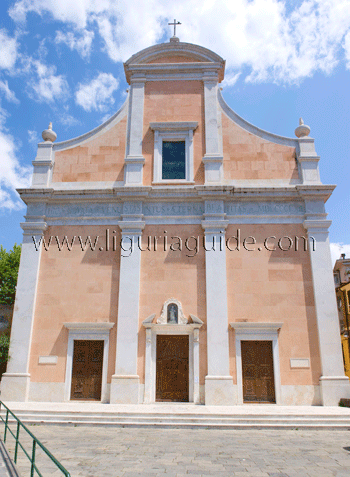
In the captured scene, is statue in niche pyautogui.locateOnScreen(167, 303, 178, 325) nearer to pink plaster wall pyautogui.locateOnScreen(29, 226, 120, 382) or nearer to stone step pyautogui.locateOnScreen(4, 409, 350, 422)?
pink plaster wall pyautogui.locateOnScreen(29, 226, 120, 382)

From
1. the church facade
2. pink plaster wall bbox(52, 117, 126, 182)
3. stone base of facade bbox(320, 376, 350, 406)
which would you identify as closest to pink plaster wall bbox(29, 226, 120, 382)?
the church facade

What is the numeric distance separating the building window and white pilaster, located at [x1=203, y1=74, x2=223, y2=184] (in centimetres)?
68

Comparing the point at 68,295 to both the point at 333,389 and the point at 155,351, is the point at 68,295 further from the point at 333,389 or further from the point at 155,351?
the point at 333,389

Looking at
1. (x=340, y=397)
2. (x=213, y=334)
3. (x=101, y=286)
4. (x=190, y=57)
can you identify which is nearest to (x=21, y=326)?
(x=101, y=286)

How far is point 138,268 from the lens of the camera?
1589cm

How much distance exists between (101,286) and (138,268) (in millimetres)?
1678

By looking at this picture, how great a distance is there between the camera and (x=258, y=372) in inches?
582

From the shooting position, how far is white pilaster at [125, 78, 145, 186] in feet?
56.3

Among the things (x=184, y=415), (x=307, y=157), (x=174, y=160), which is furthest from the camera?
(x=174, y=160)

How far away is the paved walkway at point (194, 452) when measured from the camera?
6.80m

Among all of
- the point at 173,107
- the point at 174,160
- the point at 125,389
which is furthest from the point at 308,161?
the point at 125,389

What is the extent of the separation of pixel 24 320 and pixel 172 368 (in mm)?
6127

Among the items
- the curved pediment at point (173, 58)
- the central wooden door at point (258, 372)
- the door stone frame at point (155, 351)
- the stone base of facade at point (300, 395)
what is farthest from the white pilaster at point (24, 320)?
the stone base of facade at point (300, 395)

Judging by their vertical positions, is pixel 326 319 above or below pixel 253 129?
below
